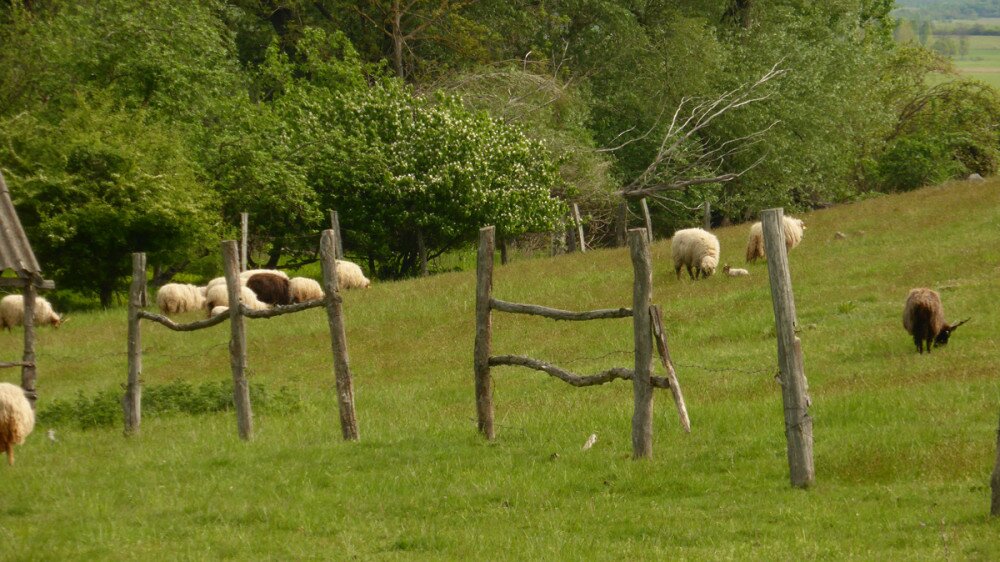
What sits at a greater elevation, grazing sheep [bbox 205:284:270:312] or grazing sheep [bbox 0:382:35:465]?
grazing sheep [bbox 205:284:270:312]

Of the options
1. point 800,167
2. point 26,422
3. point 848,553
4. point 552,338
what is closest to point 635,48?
point 800,167

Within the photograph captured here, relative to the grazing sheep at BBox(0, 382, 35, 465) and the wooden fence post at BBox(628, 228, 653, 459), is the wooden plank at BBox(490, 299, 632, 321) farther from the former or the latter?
the grazing sheep at BBox(0, 382, 35, 465)

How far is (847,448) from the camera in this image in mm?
10836

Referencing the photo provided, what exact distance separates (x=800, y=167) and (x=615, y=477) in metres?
35.6

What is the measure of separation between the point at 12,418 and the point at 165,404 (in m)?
3.70

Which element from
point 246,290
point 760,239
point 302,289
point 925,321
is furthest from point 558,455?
point 302,289

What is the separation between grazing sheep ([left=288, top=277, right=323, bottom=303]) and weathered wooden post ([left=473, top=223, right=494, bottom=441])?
51.9ft

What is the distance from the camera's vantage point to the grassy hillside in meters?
8.80

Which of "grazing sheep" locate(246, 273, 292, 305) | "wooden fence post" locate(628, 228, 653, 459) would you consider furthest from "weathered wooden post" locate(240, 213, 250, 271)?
"wooden fence post" locate(628, 228, 653, 459)

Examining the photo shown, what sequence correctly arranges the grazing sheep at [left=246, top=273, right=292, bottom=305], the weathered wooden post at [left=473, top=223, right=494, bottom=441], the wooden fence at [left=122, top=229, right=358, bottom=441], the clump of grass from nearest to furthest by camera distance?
the weathered wooden post at [left=473, top=223, right=494, bottom=441] → the wooden fence at [left=122, top=229, right=358, bottom=441] → the clump of grass → the grazing sheep at [left=246, top=273, right=292, bottom=305]

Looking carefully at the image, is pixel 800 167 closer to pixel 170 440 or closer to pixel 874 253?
pixel 874 253

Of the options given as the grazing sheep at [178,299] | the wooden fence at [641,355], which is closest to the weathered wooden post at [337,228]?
the grazing sheep at [178,299]

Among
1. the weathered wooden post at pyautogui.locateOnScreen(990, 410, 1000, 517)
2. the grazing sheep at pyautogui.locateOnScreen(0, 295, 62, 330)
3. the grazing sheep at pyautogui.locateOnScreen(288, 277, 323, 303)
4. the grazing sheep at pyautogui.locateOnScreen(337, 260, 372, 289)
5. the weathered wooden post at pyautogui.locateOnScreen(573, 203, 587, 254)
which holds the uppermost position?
the weathered wooden post at pyautogui.locateOnScreen(573, 203, 587, 254)

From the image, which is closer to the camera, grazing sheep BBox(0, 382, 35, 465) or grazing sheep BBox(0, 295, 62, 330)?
grazing sheep BBox(0, 382, 35, 465)
